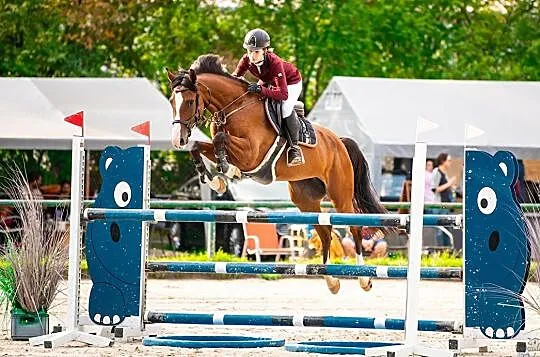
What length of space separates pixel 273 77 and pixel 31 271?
215cm

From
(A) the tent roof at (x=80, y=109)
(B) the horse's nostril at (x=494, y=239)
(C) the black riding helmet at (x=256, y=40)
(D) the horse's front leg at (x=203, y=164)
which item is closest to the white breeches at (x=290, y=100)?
(C) the black riding helmet at (x=256, y=40)

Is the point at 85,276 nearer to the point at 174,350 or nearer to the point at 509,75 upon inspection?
the point at 174,350

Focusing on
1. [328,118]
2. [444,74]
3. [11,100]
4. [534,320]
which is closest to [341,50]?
[444,74]

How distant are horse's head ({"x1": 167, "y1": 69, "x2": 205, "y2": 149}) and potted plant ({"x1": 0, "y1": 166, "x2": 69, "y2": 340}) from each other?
953 millimetres

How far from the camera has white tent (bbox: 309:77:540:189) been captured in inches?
672

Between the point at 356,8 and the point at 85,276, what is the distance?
1009cm

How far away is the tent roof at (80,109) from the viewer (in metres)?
16.5

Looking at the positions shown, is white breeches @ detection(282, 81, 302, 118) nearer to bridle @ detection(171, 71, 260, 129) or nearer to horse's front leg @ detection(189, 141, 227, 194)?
bridle @ detection(171, 71, 260, 129)

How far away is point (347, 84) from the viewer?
18250 mm

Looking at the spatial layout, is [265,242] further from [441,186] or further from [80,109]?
[80,109]

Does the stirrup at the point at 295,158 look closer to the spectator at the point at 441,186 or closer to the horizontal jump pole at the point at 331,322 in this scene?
the horizontal jump pole at the point at 331,322

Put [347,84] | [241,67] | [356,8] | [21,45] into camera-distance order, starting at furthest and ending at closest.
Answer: [21,45] < [356,8] < [347,84] < [241,67]

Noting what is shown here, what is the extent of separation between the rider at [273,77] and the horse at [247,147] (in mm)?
99

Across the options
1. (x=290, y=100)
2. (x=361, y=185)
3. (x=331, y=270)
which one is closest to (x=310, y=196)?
(x=361, y=185)
